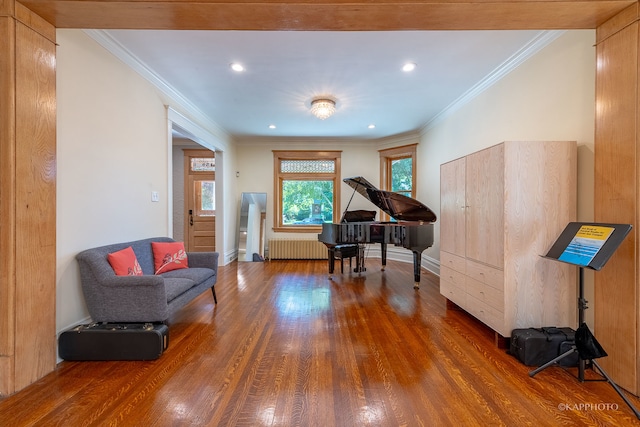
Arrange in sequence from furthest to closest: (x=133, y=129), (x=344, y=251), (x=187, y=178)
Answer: (x=187, y=178), (x=344, y=251), (x=133, y=129)

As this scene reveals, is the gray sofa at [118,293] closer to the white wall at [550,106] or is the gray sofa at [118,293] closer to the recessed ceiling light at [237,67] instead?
the recessed ceiling light at [237,67]

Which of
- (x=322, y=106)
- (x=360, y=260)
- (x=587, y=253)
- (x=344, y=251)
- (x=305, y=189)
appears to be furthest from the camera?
(x=305, y=189)

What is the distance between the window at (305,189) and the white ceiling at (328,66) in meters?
1.74

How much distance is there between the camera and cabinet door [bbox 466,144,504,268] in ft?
7.47

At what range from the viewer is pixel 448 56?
2762 mm

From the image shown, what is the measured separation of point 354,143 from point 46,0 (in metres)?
5.18

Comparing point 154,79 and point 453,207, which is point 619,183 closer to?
point 453,207

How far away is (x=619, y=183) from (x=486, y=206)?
829mm

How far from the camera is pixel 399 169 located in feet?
19.7

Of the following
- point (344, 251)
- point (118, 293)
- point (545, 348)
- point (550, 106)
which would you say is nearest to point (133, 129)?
point (118, 293)

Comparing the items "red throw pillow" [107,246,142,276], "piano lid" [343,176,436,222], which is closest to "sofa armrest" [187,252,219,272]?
"red throw pillow" [107,246,142,276]

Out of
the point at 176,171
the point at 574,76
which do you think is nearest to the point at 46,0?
the point at 574,76

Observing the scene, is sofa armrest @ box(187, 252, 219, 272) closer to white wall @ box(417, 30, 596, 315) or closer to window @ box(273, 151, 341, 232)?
window @ box(273, 151, 341, 232)

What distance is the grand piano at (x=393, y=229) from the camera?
12.8 ft
